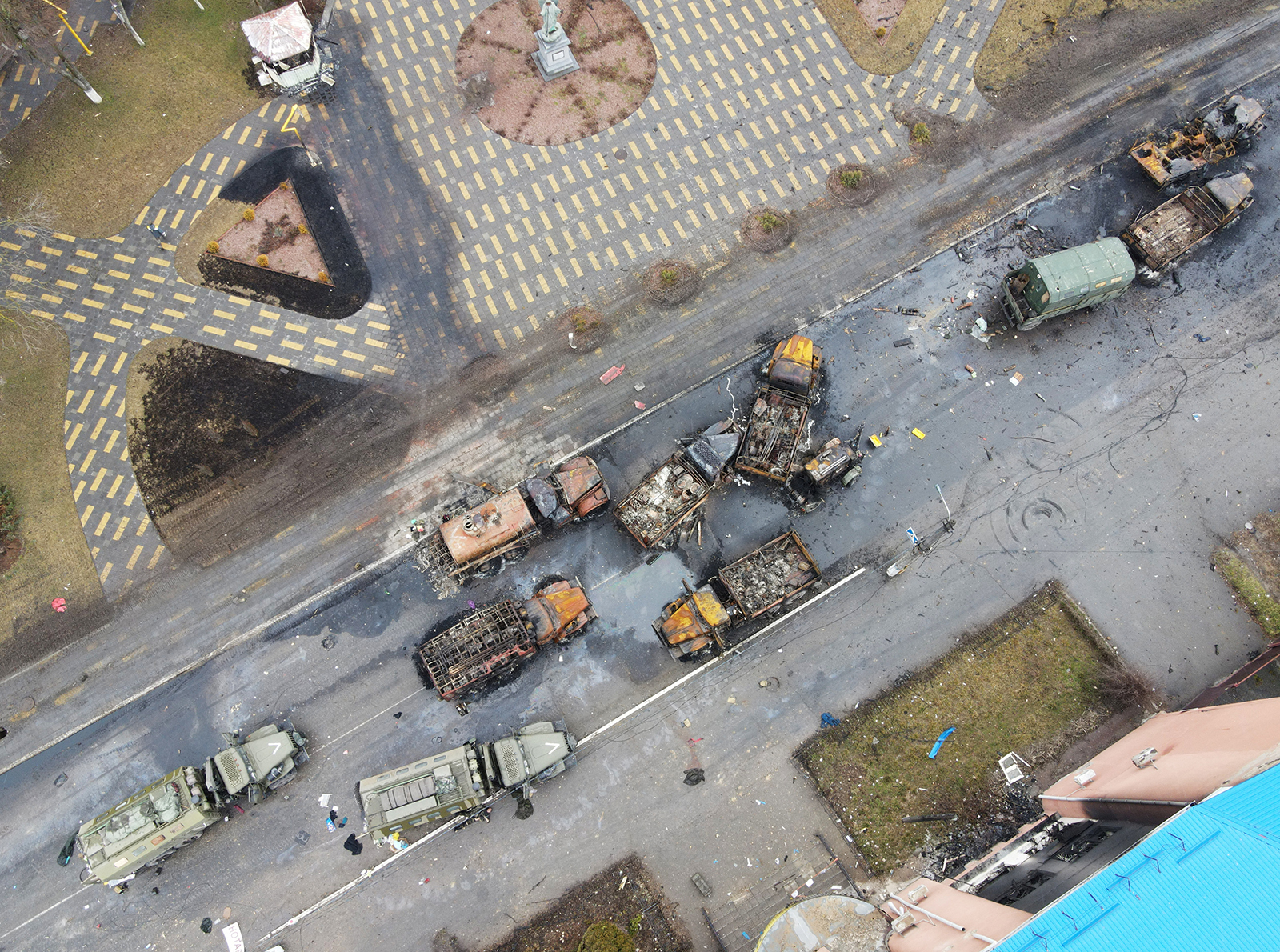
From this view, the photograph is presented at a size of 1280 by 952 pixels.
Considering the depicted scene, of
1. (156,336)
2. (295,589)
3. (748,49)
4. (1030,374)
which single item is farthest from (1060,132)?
(156,336)

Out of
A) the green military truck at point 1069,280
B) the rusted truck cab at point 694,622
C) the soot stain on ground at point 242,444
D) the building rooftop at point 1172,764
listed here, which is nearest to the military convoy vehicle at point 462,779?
the rusted truck cab at point 694,622

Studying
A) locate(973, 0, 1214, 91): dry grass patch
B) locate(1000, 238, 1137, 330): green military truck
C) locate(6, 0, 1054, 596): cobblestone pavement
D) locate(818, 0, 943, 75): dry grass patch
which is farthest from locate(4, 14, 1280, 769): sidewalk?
locate(818, 0, 943, 75): dry grass patch

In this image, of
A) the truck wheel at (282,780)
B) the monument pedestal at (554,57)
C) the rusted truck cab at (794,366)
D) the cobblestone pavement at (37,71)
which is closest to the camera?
the truck wheel at (282,780)

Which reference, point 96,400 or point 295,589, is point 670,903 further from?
point 96,400

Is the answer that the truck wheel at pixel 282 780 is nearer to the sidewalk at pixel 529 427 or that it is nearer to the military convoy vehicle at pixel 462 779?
the military convoy vehicle at pixel 462 779

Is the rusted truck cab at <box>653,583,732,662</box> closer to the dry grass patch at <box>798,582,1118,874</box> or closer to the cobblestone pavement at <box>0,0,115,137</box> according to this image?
the dry grass patch at <box>798,582,1118,874</box>
